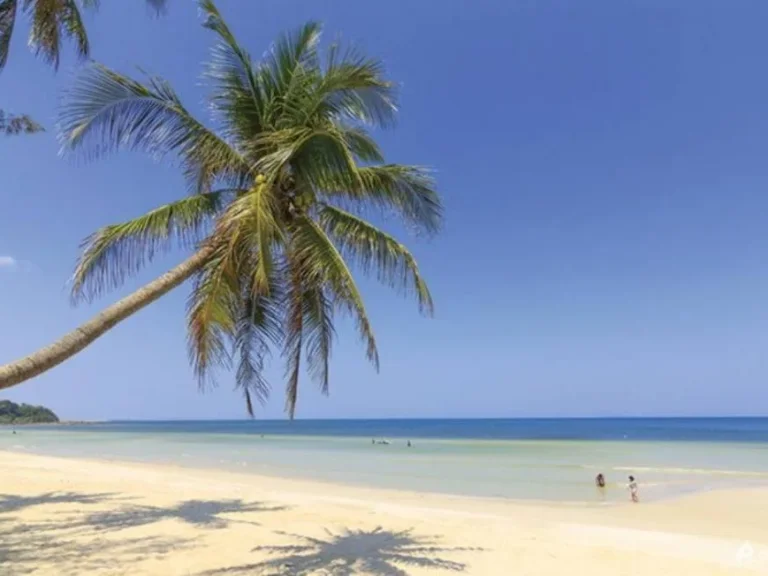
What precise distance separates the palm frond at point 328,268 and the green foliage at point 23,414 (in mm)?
123174

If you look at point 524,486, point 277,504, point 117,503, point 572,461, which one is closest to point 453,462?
point 572,461

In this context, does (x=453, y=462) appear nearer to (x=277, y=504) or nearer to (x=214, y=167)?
(x=277, y=504)

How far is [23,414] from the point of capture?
385 feet

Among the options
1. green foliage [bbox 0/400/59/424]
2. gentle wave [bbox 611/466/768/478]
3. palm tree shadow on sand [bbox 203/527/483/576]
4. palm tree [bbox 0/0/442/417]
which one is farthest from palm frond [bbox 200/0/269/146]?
green foliage [bbox 0/400/59/424]

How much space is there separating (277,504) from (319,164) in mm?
7471

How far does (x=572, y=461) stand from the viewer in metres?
25.0

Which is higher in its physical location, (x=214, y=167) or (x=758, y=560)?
(x=214, y=167)

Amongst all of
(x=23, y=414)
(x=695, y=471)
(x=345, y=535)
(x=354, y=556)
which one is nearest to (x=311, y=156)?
(x=354, y=556)

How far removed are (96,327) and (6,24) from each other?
3.53 meters

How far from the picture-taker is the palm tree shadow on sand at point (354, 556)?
18.4 ft

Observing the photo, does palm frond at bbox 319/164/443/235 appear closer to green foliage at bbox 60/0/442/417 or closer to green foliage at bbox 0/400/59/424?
green foliage at bbox 60/0/442/417

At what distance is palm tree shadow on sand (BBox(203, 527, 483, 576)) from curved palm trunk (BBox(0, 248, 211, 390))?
8.91 feet

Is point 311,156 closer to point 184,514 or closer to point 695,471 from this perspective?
point 184,514

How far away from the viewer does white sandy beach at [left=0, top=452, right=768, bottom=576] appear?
5.86 metres
